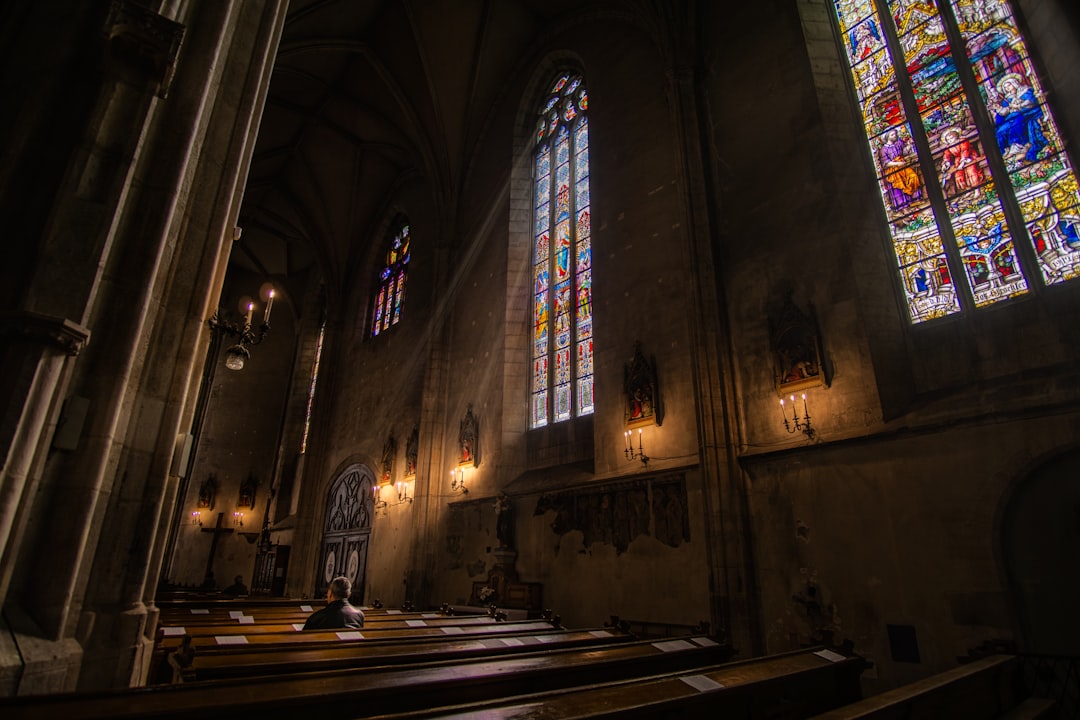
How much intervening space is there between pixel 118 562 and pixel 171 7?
3.26 metres

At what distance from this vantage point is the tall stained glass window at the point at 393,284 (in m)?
16.2

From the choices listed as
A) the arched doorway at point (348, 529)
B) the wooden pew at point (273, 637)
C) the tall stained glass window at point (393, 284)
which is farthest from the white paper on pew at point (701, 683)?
the tall stained glass window at point (393, 284)

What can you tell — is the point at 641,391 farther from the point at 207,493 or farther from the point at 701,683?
the point at 207,493

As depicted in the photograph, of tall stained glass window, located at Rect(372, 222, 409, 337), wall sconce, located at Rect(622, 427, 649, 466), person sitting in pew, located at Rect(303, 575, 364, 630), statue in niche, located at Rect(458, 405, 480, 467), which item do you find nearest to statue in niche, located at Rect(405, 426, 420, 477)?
statue in niche, located at Rect(458, 405, 480, 467)

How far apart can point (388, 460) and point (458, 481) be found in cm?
287

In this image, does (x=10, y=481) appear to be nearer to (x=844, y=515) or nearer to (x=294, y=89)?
(x=844, y=515)

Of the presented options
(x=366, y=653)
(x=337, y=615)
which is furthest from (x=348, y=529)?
(x=366, y=653)

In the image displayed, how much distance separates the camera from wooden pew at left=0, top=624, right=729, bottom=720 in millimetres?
1974

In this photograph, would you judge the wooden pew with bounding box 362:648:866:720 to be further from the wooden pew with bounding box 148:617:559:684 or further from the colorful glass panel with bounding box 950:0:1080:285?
the colorful glass panel with bounding box 950:0:1080:285

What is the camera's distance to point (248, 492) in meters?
18.4

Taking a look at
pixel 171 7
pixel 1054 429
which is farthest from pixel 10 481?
pixel 1054 429

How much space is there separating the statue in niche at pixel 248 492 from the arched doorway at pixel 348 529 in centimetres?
423

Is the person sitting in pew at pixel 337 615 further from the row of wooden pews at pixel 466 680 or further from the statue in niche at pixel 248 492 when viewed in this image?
the statue in niche at pixel 248 492

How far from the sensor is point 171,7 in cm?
347
